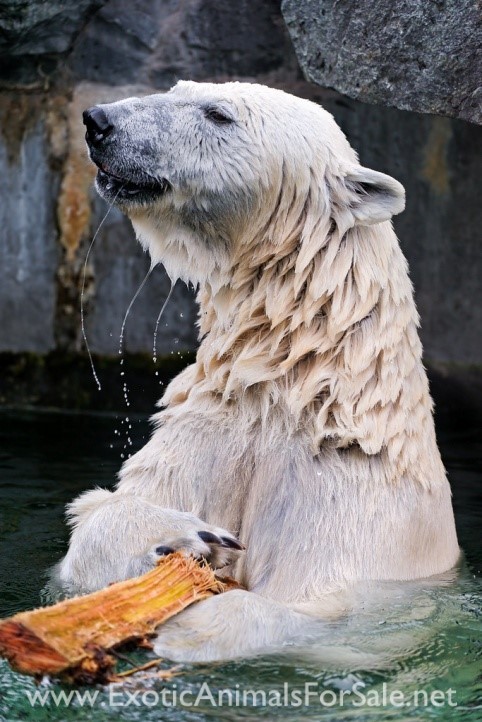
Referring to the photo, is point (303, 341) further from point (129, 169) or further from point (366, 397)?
point (129, 169)

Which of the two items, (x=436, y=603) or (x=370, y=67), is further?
(x=370, y=67)

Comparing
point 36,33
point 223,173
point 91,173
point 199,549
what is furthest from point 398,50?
point 199,549

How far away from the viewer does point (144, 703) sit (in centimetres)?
279

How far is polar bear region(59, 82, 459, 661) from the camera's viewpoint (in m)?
3.47

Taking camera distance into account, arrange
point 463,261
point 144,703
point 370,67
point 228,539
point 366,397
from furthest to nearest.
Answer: point 463,261, point 370,67, point 366,397, point 228,539, point 144,703

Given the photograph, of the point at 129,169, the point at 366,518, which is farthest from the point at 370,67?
the point at 366,518

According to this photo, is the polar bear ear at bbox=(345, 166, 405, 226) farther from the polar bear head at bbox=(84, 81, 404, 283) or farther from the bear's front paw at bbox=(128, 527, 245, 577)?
the bear's front paw at bbox=(128, 527, 245, 577)

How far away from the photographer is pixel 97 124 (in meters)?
3.48

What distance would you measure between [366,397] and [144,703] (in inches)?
46.1

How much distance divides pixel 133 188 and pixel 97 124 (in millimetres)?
219

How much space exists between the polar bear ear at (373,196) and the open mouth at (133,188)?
0.58 metres

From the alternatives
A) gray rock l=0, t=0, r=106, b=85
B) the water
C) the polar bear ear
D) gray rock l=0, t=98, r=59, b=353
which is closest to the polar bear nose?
the polar bear ear

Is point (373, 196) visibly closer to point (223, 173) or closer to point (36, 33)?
point (223, 173)

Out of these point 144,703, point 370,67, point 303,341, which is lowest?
point 144,703
